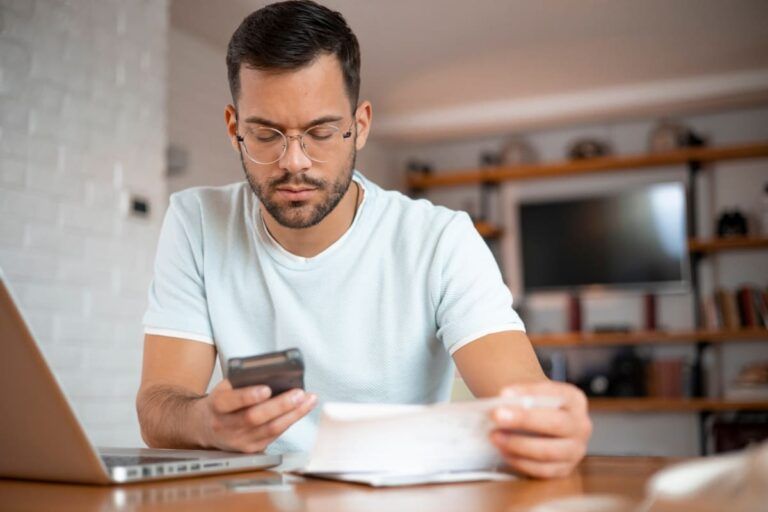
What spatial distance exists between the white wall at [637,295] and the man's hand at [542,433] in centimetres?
552

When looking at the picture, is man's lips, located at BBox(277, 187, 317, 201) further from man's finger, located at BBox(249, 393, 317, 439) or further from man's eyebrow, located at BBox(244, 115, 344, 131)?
man's finger, located at BBox(249, 393, 317, 439)

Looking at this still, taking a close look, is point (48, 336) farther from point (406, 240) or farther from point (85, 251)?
point (406, 240)

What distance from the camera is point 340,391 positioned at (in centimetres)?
147

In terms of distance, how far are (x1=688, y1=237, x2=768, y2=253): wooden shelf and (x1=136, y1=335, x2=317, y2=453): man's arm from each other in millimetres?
4970

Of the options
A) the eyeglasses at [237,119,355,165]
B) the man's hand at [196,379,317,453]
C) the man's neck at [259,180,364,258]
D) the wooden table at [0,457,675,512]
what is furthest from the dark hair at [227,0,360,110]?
the wooden table at [0,457,675,512]

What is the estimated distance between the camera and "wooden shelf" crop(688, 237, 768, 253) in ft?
18.9

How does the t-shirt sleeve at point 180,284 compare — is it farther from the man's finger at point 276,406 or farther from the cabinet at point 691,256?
the cabinet at point 691,256

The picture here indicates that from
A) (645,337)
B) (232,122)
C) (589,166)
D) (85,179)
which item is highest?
(589,166)

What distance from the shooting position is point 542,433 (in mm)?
911

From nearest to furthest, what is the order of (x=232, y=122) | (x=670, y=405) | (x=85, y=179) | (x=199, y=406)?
1. (x=199, y=406)
2. (x=232, y=122)
3. (x=85, y=179)
4. (x=670, y=405)

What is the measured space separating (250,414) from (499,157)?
5869 millimetres

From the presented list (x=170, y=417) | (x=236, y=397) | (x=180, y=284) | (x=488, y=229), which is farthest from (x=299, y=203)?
(x=488, y=229)

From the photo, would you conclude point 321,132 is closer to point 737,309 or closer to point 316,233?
point 316,233

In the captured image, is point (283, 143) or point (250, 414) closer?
point (250, 414)
